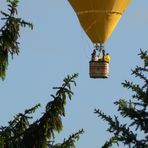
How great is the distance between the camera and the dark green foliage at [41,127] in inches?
737

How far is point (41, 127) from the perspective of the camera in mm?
18906

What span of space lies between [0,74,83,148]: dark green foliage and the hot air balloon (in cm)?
1624

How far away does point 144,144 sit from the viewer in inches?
805

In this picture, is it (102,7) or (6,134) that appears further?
(102,7)

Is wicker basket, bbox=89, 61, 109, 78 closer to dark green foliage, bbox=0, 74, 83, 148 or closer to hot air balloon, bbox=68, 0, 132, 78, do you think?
hot air balloon, bbox=68, 0, 132, 78

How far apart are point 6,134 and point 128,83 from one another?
3.33 m

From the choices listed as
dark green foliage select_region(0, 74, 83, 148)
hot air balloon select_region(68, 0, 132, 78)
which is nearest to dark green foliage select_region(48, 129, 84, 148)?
dark green foliage select_region(0, 74, 83, 148)

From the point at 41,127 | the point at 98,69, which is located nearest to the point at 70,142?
the point at 41,127

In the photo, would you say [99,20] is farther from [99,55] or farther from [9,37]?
[9,37]

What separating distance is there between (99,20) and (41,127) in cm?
1778

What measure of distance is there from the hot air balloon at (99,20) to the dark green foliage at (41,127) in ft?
53.3

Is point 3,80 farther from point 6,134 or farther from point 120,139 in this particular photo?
point 120,139

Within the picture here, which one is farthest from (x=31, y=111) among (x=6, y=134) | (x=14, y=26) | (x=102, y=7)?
(x=102, y=7)

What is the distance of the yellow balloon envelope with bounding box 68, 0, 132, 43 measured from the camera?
3553 cm
